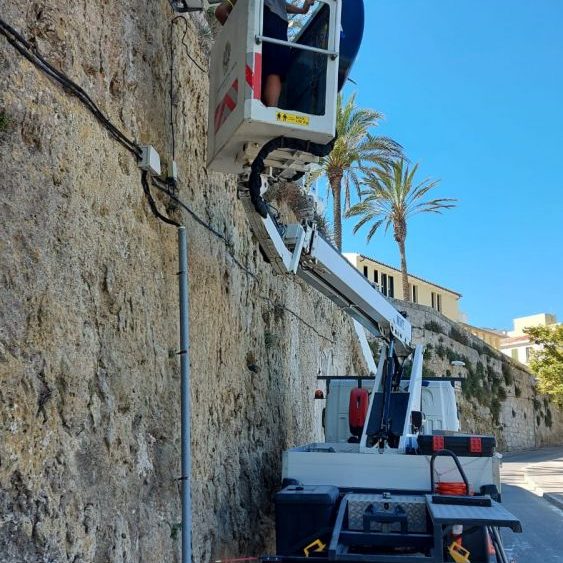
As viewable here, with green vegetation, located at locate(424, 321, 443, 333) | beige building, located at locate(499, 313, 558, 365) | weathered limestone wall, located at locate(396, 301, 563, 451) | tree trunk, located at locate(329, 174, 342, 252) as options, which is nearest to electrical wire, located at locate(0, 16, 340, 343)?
tree trunk, located at locate(329, 174, 342, 252)

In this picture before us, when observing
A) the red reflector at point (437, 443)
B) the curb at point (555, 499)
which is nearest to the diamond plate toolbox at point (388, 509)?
the red reflector at point (437, 443)

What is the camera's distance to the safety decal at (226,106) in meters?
5.88

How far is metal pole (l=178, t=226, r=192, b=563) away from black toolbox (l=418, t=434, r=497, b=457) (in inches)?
104

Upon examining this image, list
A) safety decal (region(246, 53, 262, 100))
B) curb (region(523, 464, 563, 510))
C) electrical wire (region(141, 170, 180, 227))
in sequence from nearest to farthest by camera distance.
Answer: safety decal (region(246, 53, 262, 100))
electrical wire (region(141, 170, 180, 227))
curb (region(523, 464, 563, 510))

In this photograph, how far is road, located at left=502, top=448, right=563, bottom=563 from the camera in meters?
10.7

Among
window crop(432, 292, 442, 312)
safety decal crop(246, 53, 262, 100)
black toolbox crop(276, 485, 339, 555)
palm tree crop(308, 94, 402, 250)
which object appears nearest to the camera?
safety decal crop(246, 53, 262, 100)

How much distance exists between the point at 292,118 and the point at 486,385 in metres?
37.8

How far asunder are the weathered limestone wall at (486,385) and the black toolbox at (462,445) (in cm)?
2546

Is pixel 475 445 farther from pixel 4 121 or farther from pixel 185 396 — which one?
pixel 4 121

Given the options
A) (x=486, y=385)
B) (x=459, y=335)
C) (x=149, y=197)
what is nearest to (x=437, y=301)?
(x=486, y=385)

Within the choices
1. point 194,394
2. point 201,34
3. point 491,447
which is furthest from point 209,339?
point 201,34

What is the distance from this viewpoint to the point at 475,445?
7.36 meters

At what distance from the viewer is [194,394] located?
7.23m

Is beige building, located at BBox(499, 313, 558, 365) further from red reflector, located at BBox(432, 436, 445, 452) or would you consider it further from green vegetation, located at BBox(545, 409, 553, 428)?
red reflector, located at BBox(432, 436, 445, 452)
